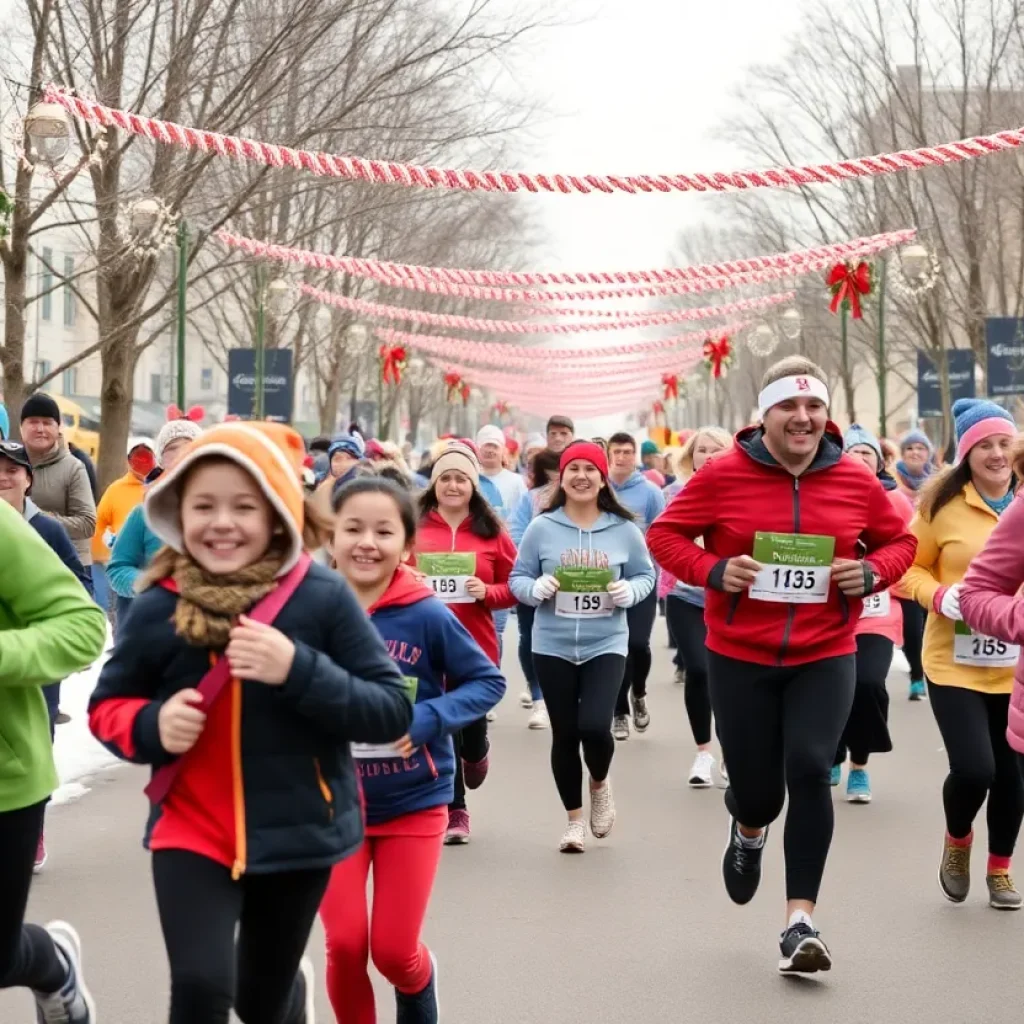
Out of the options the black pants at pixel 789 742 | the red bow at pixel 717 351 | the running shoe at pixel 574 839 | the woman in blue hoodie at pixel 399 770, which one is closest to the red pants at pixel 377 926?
the woman in blue hoodie at pixel 399 770

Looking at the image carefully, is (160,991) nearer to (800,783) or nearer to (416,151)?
(800,783)

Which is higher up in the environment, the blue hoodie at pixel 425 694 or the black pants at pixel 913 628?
the blue hoodie at pixel 425 694

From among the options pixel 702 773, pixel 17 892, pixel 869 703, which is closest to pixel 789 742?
pixel 17 892

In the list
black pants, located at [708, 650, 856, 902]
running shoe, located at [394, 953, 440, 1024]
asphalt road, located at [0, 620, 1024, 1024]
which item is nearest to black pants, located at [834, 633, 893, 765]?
asphalt road, located at [0, 620, 1024, 1024]

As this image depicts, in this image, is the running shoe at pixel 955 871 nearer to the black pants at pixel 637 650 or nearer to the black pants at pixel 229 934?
the black pants at pixel 229 934

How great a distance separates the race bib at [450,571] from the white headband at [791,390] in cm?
268

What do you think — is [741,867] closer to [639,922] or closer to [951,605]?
[639,922]

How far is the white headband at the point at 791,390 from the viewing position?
6.42 meters

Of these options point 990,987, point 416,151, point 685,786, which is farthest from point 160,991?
point 416,151

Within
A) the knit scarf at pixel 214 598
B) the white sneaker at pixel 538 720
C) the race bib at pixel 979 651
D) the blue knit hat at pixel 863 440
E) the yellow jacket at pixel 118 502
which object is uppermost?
the blue knit hat at pixel 863 440

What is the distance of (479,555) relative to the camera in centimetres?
913

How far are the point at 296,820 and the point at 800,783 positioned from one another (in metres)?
2.81

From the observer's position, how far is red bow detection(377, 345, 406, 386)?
122ft

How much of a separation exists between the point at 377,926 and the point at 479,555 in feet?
14.4
